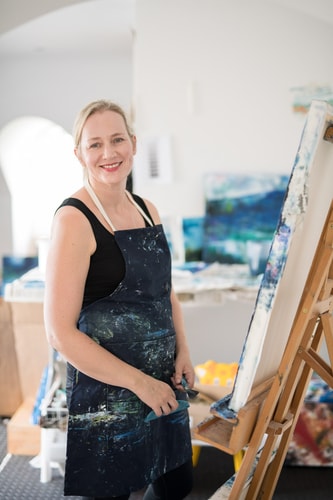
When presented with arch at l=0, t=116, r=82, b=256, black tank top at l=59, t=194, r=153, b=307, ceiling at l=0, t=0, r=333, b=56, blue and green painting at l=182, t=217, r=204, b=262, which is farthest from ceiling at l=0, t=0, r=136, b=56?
black tank top at l=59, t=194, r=153, b=307

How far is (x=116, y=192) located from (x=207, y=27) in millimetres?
2007

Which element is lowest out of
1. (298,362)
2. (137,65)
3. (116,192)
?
(298,362)

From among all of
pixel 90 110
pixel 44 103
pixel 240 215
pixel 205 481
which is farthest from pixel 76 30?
pixel 205 481

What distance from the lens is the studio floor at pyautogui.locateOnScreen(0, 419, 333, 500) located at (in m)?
2.42

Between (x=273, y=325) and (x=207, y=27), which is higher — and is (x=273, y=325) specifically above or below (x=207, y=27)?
below

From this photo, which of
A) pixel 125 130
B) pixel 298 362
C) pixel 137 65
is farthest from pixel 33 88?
pixel 298 362

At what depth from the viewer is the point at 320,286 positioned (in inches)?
52.7

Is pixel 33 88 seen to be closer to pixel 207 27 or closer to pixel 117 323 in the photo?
pixel 207 27

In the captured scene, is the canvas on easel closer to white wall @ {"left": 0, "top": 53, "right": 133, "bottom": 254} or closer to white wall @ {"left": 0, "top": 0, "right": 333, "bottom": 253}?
white wall @ {"left": 0, "top": 0, "right": 333, "bottom": 253}

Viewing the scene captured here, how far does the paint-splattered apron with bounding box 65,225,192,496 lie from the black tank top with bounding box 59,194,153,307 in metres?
0.01

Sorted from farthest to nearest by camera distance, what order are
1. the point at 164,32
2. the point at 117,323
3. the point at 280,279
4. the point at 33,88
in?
the point at 33,88, the point at 164,32, the point at 117,323, the point at 280,279

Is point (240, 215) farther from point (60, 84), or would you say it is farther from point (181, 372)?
point (60, 84)

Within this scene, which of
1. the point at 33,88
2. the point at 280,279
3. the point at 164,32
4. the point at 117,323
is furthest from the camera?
the point at 33,88

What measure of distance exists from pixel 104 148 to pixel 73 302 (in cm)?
40
